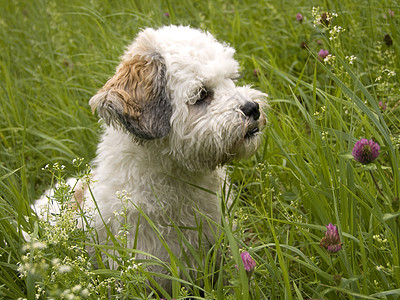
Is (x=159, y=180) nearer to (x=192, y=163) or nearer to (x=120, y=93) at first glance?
(x=192, y=163)

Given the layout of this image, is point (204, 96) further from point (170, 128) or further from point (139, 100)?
point (139, 100)

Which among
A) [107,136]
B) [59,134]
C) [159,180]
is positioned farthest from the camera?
[59,134]

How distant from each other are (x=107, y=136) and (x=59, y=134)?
124 centimetres

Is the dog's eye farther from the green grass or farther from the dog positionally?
the green grass

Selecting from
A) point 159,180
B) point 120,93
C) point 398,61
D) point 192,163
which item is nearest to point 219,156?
point 192,163

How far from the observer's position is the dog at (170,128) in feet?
9.38

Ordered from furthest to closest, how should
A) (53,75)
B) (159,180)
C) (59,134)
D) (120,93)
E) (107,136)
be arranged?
(53,75)
(59,134)
(107,136)
(159,180)
(120,93)

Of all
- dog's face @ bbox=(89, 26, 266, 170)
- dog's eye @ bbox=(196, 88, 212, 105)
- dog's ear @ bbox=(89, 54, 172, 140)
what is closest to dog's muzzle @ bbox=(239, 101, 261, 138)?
dog's face @ bbox=(89, 26, 266, 170)

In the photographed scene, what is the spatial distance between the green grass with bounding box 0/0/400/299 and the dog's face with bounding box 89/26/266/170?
0.99 feet

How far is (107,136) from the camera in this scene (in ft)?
10.7

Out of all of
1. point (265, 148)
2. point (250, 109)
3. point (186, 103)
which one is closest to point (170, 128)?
point (186, 103)

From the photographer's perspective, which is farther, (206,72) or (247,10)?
(247,10)

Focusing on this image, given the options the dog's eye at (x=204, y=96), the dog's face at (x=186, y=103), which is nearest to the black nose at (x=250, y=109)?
the dog's face at (x=186, y=103)

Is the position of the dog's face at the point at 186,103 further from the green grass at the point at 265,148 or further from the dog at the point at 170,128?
the green grass at the point at 265,148
